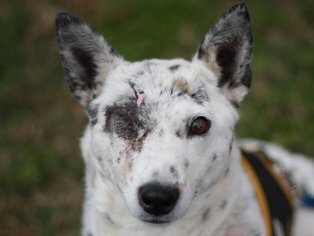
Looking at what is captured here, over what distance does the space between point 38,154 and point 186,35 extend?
8.38ft

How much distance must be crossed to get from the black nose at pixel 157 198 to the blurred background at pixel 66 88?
2486 mm

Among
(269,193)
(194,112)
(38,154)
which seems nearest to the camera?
(194,112)

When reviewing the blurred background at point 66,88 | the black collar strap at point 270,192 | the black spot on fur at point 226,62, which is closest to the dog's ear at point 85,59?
the black spot on fur at point 226,62

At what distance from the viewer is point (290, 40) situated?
7.02 metres

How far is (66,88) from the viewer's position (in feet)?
21.1

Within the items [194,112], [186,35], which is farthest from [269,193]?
[186,35]

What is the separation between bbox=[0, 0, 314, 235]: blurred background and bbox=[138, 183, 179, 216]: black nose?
8.16ft

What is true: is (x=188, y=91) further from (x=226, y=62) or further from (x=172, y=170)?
(x=172, y=170)

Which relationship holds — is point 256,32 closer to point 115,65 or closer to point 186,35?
point 186,35

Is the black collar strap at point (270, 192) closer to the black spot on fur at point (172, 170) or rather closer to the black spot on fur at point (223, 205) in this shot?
the black spot on fur at point (223, 205)

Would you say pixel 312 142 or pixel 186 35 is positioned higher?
pixel 186 35

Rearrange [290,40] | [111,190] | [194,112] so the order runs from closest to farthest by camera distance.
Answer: [194,112], [111,190], [290,40]

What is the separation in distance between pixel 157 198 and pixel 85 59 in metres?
1.14

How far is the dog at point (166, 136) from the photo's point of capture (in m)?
2.92
